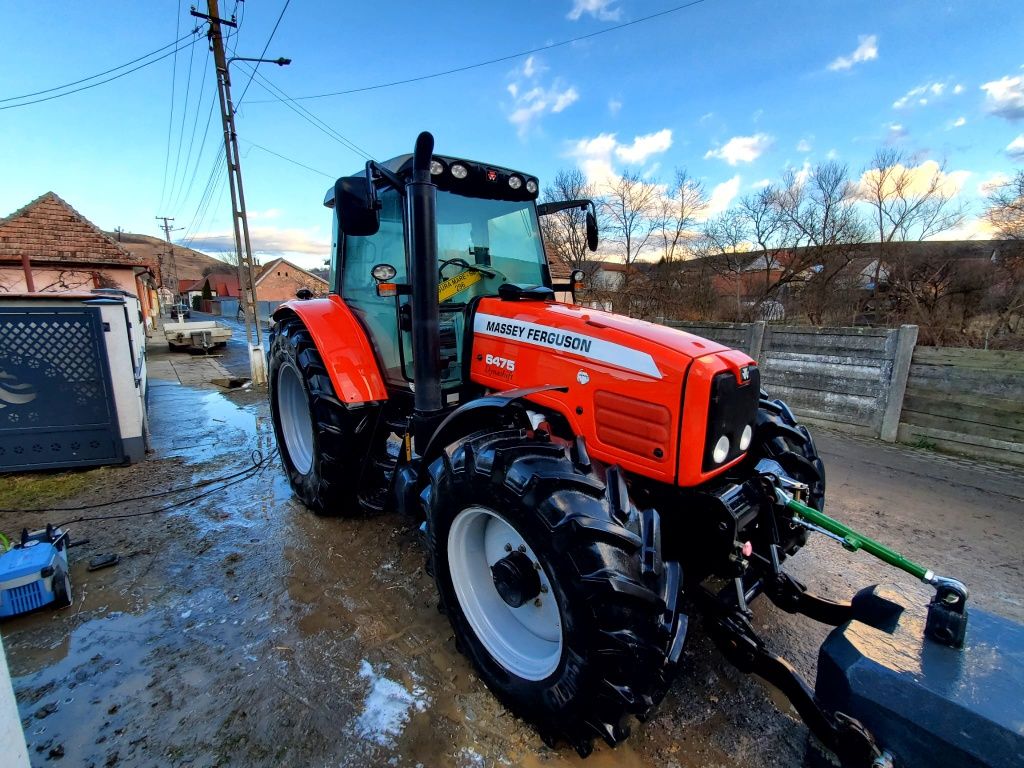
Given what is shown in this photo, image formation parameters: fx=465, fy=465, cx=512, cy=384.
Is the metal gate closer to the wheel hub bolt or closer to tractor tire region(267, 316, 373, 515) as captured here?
tractor tire region(267, 316, 373, 515)

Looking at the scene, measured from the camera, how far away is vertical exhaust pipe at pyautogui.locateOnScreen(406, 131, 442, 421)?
220 cm

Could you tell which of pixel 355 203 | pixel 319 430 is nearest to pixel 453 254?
pixel 355 203

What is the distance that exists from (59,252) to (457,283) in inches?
608

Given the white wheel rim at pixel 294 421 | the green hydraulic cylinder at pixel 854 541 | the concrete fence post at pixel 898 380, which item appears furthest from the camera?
the concrete fence post at pixel 898 380

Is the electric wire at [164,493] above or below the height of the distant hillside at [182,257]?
below

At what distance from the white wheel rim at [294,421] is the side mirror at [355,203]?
1940mm

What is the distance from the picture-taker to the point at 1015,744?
1.03m

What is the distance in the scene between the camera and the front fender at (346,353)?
2.86 metres

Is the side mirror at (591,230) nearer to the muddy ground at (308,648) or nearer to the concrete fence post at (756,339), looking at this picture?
the muddy ground at (308,648)

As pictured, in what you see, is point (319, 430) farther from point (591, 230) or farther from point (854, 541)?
point (854, 541)

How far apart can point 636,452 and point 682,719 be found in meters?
1.06

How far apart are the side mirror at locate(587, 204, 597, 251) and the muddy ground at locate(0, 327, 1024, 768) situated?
7.66 ft

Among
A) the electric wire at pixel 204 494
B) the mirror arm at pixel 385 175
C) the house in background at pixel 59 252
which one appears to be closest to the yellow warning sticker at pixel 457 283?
the mirror arm at pixel 385 175

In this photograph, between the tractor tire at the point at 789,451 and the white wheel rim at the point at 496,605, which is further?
the tractor tire at the point at 789,451
